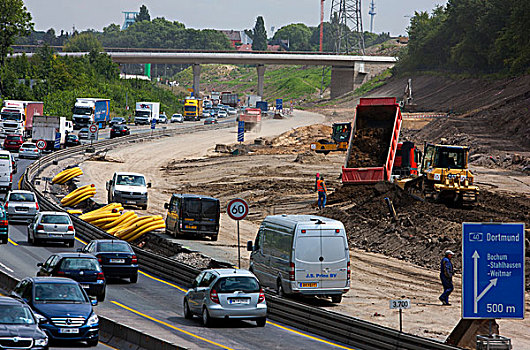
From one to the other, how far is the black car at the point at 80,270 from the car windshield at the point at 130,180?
2361 centimetres

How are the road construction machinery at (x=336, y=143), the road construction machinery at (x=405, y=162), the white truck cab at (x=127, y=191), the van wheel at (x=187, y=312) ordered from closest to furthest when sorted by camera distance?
Result: the van wheel at (x=187, y=312) < the road construction machinery at (x=405, y=162) < the white truck cab at (x=127, y=191) < the road construction machinery at (x=336, y=143)

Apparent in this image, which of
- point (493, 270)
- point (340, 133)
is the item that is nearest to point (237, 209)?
point (493, 270)

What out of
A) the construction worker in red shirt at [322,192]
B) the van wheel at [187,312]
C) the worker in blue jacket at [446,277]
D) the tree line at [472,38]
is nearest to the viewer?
the van wheel at [187,312]

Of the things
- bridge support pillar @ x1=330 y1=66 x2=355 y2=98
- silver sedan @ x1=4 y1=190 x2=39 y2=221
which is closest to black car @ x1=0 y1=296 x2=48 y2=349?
silver sedan @ x1=4 y1=190 x2=39 y2=221

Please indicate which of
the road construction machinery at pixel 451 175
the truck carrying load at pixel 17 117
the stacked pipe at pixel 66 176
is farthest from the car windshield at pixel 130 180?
the truck carrying load at pixel 17 117

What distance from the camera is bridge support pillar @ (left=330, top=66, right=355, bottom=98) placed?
603 feet

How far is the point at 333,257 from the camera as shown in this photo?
24.9m

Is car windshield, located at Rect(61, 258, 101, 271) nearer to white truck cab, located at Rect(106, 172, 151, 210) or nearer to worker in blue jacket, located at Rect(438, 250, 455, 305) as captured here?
worker in blue jacket, located at Rect(438, 250, 455, 305)

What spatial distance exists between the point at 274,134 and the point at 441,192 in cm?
6892

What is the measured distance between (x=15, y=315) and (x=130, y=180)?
107ft

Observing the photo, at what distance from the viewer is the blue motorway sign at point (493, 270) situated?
1653 cm

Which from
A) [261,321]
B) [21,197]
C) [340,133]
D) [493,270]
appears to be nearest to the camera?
[493,270]

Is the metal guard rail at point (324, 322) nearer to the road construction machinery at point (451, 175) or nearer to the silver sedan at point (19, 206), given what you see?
the silver sedan at point (19, 206)

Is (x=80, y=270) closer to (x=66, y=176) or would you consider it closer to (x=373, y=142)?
(x=373, y=142)
